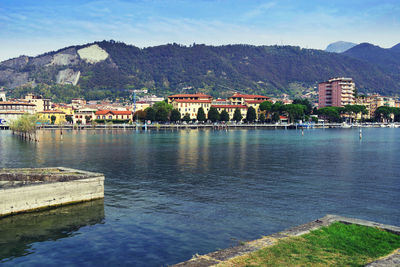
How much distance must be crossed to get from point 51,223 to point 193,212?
972 centimetres

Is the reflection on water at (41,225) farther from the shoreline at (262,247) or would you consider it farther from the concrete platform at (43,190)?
the shoreline at (262,247)

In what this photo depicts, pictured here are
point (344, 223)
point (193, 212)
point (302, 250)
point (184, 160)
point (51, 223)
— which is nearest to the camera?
point (302, 250)

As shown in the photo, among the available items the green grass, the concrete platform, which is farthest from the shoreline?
the concrete platform

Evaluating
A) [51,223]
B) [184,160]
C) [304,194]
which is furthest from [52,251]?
→ [184,160]

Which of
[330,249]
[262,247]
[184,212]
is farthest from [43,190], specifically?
[330,249]

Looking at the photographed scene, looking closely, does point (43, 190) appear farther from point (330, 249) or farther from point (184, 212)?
point (330, 249)

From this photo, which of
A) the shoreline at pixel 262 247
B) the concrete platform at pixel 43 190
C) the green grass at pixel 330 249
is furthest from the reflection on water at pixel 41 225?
the green grass at pixel 330 249

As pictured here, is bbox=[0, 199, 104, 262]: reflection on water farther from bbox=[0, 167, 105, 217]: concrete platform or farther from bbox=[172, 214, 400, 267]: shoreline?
bbox=[172, 214, 400, 267]: shoreline

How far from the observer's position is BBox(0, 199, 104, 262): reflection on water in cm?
2188

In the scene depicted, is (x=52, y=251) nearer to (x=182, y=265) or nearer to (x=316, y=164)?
(x=182, y=265)

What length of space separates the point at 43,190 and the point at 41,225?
3522 millimetres

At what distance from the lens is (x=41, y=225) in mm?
25438

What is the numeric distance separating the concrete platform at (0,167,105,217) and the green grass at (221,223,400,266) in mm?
17639

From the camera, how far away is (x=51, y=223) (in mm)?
25891
